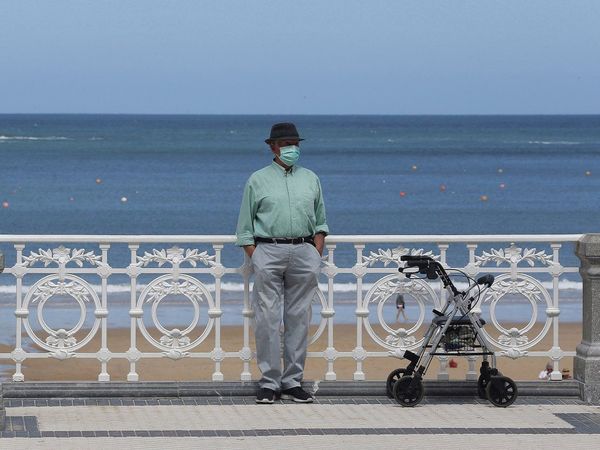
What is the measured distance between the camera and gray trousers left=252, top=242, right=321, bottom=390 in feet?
29.3

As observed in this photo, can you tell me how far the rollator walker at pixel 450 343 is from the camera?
8.86 metres

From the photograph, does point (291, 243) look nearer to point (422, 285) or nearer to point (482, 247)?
point (422, 285)

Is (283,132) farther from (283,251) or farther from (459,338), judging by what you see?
(459,338)

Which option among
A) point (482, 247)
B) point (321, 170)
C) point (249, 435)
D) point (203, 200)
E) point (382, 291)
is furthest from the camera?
point (321, 170)

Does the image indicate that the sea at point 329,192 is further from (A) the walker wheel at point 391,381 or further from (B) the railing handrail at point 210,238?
(A) the walker wheel at point 391,381

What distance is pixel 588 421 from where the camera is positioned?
862 cm

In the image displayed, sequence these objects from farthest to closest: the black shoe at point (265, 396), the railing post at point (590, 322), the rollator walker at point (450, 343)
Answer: the railing post at point (590, 322), the black shoe at point (265, 396), the rollator walker at point (450, 343)

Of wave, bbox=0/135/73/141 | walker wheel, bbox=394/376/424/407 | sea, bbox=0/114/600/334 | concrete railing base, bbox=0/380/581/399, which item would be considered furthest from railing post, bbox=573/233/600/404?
wave, bbox=0/135/73/141

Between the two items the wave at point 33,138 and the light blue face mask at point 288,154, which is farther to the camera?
the wave at point 33,138

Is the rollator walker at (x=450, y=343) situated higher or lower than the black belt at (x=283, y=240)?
lower

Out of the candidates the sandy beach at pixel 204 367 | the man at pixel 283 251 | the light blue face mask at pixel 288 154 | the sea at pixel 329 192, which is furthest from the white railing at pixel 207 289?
the sea at pixel 329 192

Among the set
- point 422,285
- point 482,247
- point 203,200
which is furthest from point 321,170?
point 422,285

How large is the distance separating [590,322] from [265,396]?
238 cm

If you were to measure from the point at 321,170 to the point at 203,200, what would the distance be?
22.6m
